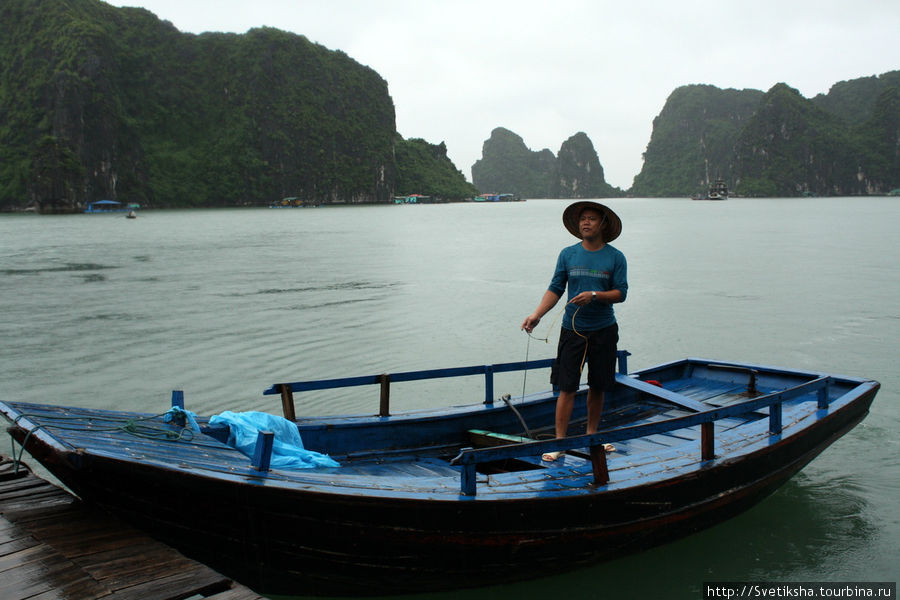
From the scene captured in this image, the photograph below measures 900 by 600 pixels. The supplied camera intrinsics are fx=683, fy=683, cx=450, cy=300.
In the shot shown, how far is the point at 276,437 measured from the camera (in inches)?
172

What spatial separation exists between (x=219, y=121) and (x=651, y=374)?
13923cm

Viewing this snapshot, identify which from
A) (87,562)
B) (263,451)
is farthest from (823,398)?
(87,562)

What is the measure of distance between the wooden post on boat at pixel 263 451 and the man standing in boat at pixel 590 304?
184 cm

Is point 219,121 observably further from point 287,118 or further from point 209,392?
point 209,392

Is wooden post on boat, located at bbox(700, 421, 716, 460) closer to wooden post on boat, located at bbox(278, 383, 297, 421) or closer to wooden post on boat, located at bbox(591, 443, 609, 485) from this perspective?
wooden post on boat, located at bbox(591, 443, 609, 485)

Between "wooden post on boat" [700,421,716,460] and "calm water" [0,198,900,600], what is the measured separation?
0.85 meters

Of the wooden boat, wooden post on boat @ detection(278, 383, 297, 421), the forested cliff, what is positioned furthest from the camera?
the forested cliff

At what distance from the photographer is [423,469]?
190 inches

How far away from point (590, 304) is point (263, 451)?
2335 millimetres

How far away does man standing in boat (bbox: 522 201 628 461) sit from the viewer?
4.57m

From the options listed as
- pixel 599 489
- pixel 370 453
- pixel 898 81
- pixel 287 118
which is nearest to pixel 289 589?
pixel 370 453

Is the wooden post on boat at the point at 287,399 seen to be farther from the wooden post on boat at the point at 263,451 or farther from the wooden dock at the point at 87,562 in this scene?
the wooden dock at the point at 87,562

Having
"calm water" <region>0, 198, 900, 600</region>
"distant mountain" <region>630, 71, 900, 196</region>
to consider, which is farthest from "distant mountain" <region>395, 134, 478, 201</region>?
"calm water" <region>0, 198, 900, 600</region>

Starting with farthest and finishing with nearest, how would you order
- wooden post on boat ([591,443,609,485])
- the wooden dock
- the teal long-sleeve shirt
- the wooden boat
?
the teal long-sleeve shirt
wooden post on boat ([591,443,609,485])
the wooden boat
the wooden dock
